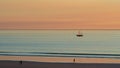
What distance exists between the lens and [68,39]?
1.47 m

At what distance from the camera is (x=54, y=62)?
5.11 ft

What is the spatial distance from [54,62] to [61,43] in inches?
6.3

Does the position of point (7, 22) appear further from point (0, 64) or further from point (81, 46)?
point (81, 46)

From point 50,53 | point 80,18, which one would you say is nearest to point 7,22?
point 50,53

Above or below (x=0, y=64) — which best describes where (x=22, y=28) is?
above

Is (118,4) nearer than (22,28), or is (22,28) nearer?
(118,4)

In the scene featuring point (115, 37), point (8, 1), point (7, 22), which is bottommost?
point (115, 37)

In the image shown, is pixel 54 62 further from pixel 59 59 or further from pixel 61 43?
pixel 61 43

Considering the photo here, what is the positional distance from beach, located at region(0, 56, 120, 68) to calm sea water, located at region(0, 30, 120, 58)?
4cm

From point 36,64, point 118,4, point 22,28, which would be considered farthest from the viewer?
point 36,64

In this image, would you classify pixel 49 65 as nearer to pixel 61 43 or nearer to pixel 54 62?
pixel 54 62

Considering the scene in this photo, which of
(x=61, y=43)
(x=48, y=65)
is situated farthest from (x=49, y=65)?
(x=61, y=43)

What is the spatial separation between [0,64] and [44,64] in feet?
1.07

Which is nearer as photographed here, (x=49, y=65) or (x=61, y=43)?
(x=61, y=43)
